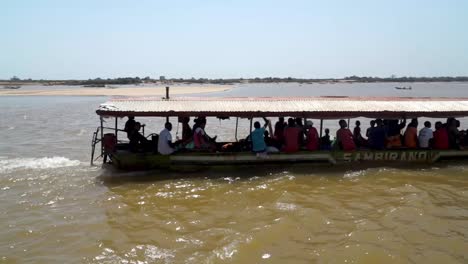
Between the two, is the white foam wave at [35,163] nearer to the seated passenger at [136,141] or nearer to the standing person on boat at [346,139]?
the seated passenger at [136,141]

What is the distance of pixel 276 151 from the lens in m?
10.9

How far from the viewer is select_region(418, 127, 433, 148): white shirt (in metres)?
11.2

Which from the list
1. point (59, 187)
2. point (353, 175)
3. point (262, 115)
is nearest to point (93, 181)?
point (59, 187)

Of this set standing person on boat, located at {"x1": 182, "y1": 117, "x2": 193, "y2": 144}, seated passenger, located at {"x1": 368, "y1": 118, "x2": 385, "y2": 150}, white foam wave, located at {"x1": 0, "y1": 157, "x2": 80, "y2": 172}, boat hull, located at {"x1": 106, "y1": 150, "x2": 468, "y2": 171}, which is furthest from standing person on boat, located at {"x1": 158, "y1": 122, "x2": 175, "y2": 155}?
seated passenger, located at {"x1": 368, "y1": 118, "x2": 385, "y2": 150}

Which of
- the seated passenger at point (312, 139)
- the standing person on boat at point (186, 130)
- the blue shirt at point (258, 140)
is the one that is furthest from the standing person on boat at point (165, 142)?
the seated passenger at point (312, 139)

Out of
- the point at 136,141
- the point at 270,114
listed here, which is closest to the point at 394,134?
the point at 270,114

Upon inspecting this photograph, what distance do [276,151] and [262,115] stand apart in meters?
1.00

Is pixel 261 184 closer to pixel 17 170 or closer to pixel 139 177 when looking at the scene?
pixel 139 177

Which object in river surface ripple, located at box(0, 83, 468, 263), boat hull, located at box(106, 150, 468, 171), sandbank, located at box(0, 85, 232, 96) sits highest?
sandbank, located at box(0, 85, 232, 96)

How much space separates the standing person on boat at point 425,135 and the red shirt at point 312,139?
9.47ft

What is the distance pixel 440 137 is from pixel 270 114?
4684 millimetres

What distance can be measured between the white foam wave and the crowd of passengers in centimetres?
267

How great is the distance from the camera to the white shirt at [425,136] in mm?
11227

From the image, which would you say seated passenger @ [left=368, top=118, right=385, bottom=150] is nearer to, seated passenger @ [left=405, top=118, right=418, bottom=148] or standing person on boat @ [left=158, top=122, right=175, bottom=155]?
seated passenger @ [left=405, top=118, right=418, bottom=148]
